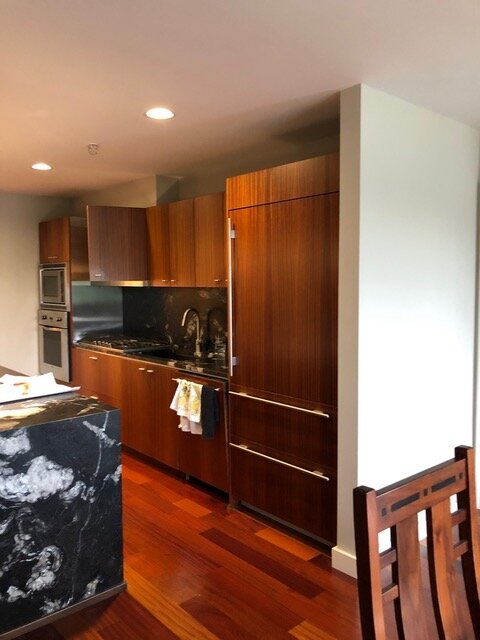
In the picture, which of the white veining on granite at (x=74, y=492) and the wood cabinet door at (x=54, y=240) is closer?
the white veining on granite at (x=74, y=492)

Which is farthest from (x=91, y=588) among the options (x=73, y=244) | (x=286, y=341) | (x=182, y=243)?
(x=73, y=244)

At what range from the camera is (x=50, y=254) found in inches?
209

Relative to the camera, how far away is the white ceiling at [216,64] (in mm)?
1793

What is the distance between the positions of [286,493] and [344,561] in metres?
0.49

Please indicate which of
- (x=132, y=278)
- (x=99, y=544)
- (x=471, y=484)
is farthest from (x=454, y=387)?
(x=132, y=278)

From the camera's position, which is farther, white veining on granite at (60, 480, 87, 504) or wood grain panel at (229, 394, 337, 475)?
wood grain panel at (229, 394, 337, 475)

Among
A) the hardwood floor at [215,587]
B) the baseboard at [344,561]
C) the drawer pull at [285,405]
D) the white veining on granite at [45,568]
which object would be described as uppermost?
the drawer pull at [285,405]

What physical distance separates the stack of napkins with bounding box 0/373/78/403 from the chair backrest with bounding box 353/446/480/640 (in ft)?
6.62

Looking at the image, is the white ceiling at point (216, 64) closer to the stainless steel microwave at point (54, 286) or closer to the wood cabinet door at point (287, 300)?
the wood cabinet door at point (287, 300)

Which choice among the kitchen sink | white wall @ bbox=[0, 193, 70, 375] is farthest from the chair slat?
white wall @ bbox=[0, 193, 70, 375]

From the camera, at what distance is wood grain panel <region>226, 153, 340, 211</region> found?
105 inches

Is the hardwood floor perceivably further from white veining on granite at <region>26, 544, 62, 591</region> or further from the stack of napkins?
the stack of napkins

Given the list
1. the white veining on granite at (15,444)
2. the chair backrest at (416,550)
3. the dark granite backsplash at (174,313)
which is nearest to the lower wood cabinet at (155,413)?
the dark granite backsplash at (174,313)

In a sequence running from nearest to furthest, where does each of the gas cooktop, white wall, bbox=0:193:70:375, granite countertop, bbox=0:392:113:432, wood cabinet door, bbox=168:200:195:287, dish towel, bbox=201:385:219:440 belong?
1. granite countertop, bbox=0:392:113:432
2. dish towel, bbox=201:385:219:440
3. wood cabinet door, bbox=168:200:195:287
4. the gas cooktop
5. white wall, bbox=0:193:70:375
